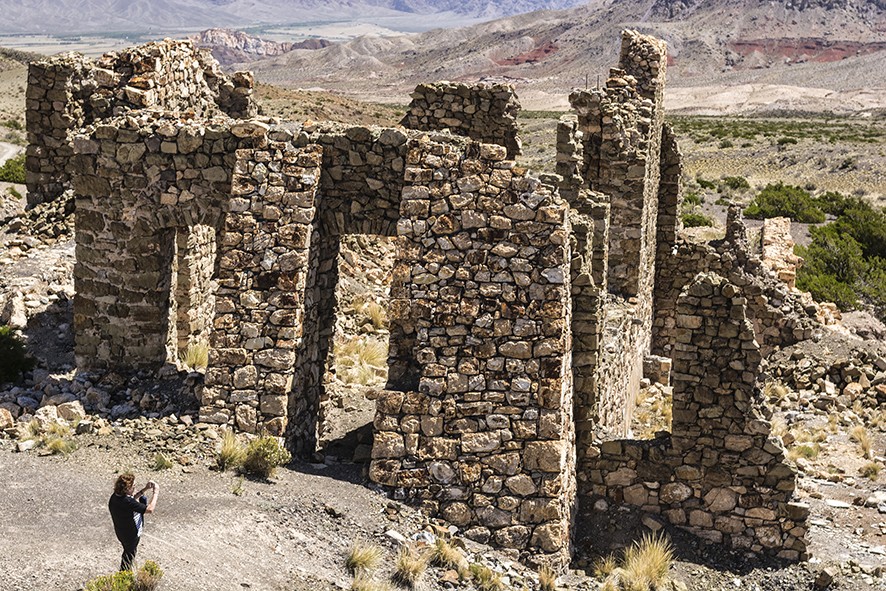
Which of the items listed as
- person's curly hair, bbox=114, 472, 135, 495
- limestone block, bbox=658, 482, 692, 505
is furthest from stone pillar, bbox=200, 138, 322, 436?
limestone block, bbox=658, 482, 692, 505

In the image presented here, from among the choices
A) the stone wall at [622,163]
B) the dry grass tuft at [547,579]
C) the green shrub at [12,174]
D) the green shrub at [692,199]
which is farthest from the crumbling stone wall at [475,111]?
the green shrub at [692,199]

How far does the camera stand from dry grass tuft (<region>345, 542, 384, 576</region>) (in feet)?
30.2

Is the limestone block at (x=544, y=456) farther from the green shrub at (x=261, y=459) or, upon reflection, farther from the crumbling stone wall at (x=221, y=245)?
the crumbling stone wall at (x=221, y=245)

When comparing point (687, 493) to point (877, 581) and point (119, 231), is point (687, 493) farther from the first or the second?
point (119, 231)

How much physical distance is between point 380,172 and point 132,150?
2.66m

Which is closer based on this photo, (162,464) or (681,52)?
(162,464)

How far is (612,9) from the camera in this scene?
188375 mm

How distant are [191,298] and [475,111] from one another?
14.5 ft

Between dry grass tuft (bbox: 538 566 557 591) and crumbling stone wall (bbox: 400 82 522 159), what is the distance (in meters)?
6.60

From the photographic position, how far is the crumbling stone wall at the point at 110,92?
45.8 feet

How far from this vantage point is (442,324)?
1022 centimetres

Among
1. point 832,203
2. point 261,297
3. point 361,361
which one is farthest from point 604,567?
point 832,203

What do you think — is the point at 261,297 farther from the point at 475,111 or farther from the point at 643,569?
the point at 475,111

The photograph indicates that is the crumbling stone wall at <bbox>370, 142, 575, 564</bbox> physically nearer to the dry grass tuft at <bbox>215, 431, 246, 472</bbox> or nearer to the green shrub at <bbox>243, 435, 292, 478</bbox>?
the green shrub at <bbox>243, 435, 292, 478</bbox>
